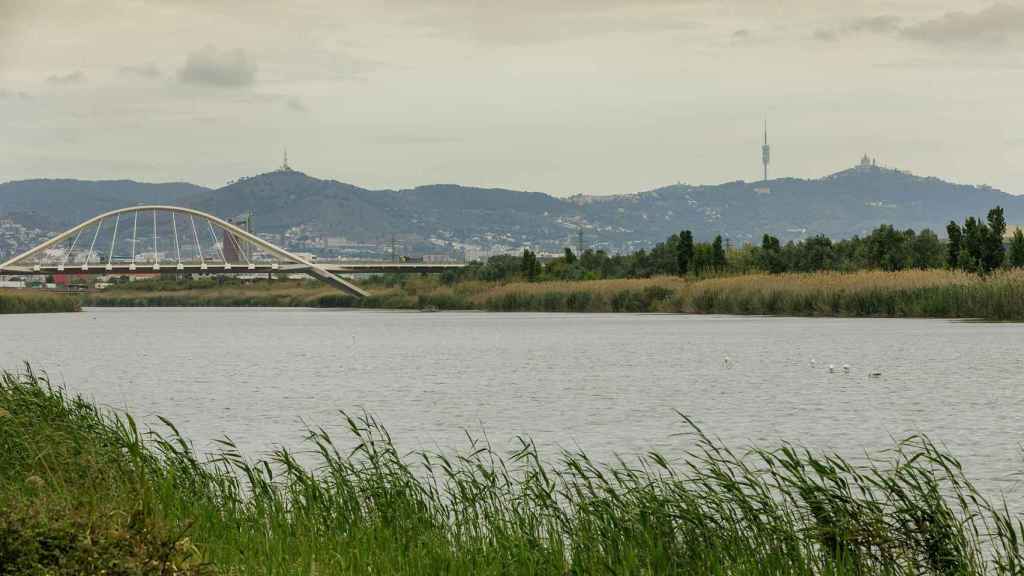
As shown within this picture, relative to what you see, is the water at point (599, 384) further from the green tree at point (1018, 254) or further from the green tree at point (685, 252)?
the green tree at point (685, 252)

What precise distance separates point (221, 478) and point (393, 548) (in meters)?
3.00

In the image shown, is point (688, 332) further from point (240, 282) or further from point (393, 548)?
point (240, 282)

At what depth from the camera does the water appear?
2050 centimetres

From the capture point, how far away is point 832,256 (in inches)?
2997

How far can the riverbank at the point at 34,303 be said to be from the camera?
112 meters

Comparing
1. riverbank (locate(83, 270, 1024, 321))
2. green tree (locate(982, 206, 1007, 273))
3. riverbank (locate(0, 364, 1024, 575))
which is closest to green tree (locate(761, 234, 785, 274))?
riverbank (locate(83, 270, 1024, 321))

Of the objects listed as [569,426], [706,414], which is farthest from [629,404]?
[569,426]

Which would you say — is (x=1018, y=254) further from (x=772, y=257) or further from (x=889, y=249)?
(x=772, y=257)

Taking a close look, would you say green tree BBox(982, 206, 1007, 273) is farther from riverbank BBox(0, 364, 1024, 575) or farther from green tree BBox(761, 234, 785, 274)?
riverbank BBox(0, 364, 1024, 575)

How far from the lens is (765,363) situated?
37156mm

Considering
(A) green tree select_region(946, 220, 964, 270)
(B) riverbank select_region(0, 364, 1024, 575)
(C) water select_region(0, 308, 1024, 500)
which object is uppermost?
(A) green tree select_region(946, 220, 964, 270)

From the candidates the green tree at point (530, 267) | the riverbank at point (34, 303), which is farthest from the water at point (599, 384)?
the riverbank at point (34, 303)

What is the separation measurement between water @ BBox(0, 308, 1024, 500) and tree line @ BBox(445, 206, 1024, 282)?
617cm

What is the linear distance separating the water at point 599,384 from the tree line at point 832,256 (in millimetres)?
6167
